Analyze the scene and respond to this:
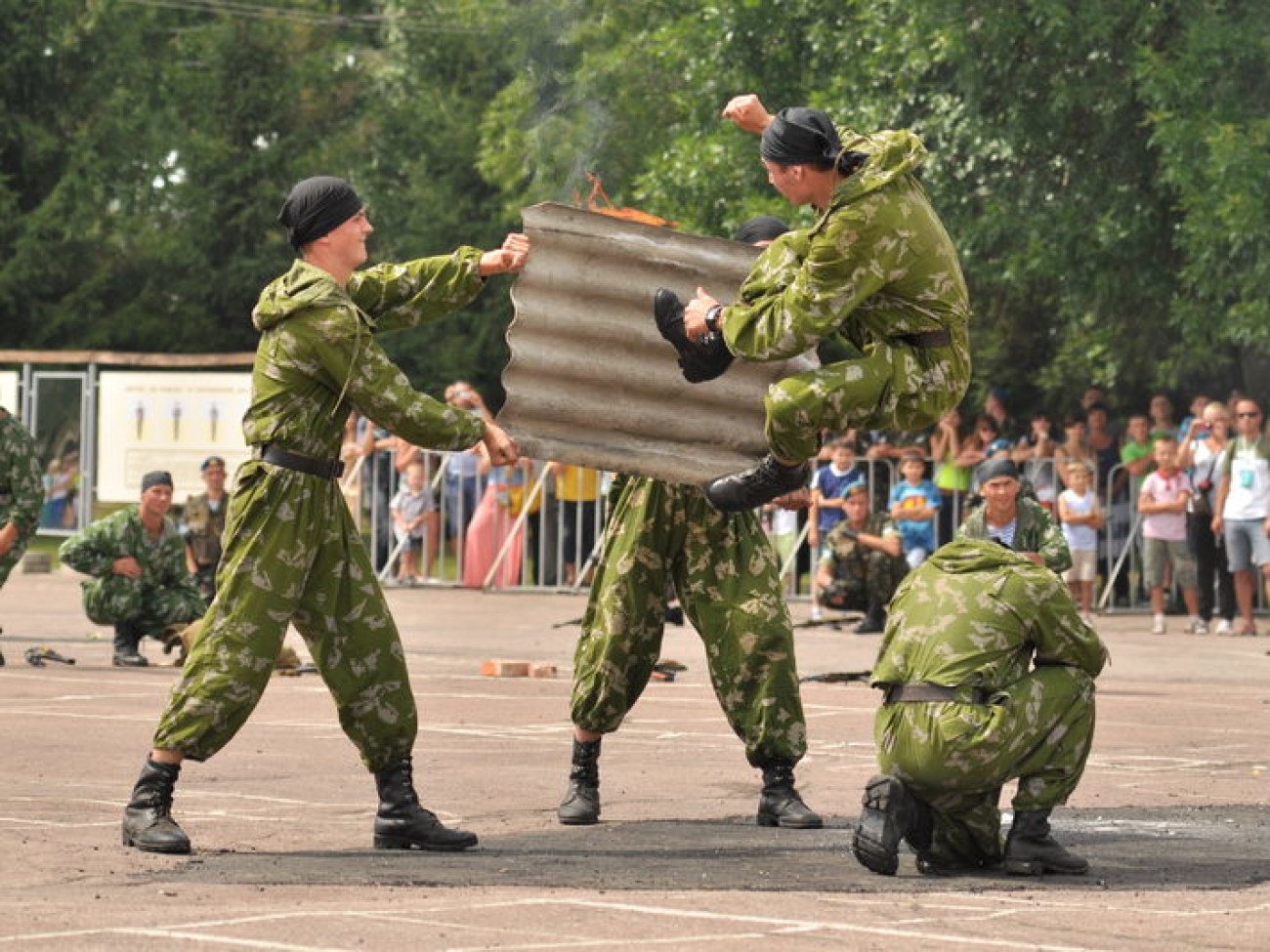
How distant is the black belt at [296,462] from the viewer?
8125mm

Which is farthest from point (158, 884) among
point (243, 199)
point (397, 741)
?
point (243, 199)

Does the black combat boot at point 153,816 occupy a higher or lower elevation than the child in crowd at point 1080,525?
lower

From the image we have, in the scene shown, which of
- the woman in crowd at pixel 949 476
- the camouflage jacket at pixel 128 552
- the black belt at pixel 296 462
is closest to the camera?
the black belt at pixel 296 462

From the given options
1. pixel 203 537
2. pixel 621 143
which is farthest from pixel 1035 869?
pixel 621 143

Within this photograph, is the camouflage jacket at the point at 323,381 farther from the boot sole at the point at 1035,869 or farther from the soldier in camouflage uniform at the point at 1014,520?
the soldier in camouflage uniform at the point at 1014,520

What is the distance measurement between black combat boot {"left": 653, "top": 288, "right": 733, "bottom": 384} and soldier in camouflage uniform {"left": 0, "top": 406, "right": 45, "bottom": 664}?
24.9ft

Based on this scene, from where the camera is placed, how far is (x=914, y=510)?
2072 cm

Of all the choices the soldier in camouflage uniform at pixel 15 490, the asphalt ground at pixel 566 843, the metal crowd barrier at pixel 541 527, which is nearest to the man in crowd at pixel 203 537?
the soldier in camouflage uniform at pixel 15 490

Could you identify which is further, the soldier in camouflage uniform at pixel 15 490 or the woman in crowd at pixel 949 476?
the woman in crowd at pixel 949 476

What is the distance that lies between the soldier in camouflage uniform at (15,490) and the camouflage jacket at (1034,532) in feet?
18.4

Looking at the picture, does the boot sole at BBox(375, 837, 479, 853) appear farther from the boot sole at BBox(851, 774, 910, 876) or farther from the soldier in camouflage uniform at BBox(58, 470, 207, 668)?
the soldier in camouflage uniform at BBox(58, 470, 207, 668)

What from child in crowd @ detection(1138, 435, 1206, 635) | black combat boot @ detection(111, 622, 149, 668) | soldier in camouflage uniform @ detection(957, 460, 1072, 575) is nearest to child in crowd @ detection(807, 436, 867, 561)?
child in crowd @ detection(1138, 435, 1206, 635)

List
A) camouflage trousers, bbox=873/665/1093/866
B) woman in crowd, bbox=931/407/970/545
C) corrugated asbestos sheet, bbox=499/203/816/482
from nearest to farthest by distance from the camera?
camouflage trousers, bbox=873/665/1093/866 → corrugated asbestos sheet, bbox=499/203/816/482 → woman in crowd, bbox=931/407/970/545

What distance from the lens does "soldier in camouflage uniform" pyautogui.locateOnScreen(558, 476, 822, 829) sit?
352 inches
